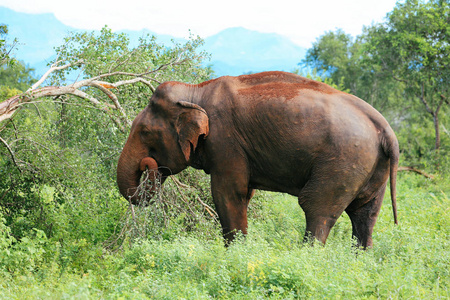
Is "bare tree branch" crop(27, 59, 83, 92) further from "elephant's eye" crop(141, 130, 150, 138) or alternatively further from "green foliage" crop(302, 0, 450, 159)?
"green foliage" crop(302, 0, 450, 159)

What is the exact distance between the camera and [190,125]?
7.52 m

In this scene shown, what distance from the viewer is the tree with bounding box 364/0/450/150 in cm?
2095

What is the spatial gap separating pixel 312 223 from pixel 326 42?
141ft

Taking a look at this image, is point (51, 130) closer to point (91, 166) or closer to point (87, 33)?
point (91, 166)

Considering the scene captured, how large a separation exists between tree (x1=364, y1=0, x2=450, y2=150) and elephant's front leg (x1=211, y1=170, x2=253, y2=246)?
50.7 feet

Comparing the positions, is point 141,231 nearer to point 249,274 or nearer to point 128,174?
point 128,174

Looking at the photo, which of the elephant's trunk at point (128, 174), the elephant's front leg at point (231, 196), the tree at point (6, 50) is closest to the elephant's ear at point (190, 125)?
the elephant's front leg at point (231, 196)

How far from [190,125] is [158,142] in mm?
803

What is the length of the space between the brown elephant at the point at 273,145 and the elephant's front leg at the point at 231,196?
1cm

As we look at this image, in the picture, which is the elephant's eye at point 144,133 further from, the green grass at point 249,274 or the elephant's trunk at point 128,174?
the green grass at point 249,274

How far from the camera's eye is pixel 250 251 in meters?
6.49

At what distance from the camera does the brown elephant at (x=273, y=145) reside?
23.1 ft

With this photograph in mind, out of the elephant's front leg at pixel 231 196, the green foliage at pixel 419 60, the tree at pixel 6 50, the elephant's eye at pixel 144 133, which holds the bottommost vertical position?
the elephant's front leg at pixel 231 196

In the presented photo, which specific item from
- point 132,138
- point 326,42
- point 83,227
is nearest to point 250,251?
point 132,138
